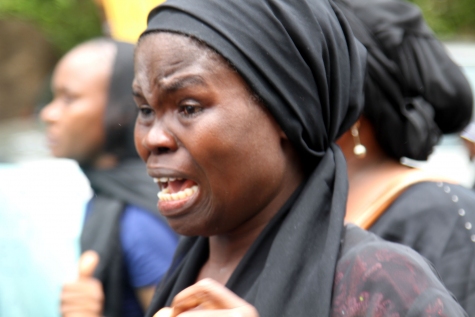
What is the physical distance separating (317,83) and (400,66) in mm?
1146

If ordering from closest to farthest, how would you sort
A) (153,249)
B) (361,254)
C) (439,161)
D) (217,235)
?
1. (361,254)
2. (217,235)
3. (153,249)
4. (439,161)

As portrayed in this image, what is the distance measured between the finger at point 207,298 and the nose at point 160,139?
0.50 metres

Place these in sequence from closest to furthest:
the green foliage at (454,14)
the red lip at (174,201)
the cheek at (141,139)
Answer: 1. the red lip at (174,201)
2. the cheek at (141,139)
3. the green foliage at (454,14)

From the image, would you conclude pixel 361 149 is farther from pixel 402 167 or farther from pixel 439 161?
pixel 439 161

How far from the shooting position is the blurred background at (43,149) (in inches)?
141

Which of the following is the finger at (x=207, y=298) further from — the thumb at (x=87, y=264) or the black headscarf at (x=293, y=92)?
the thumb at (x=87, y=264)

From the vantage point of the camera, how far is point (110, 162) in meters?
3.98

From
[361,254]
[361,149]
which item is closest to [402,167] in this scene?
[361,149]

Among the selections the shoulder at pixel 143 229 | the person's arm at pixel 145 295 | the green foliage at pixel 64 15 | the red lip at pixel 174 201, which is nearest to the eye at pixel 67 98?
the shoulder at pixel 143 229

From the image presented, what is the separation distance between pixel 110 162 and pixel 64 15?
18.8ft

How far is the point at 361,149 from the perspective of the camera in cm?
289

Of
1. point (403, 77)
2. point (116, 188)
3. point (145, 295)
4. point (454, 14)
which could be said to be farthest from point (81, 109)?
point (454, 14)

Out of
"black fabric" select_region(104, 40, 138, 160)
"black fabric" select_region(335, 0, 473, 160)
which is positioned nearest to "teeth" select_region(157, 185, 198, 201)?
"black fabric" select_region(335, 0, 473, 160)

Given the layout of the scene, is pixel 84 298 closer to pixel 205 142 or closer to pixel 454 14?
pixel 205 142
